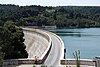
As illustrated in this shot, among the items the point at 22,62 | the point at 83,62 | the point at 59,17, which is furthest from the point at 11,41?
the point at 59,17

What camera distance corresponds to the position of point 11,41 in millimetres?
27641

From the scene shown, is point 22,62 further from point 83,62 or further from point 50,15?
point 50,15

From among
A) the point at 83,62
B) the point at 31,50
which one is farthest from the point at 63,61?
the point at 31,50

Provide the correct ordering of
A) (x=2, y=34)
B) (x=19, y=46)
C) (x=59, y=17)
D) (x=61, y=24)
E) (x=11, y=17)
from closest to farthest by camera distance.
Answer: (x=2, y=34), (x=19, y=46), (x=11, y=17), (x=61, y=24), (x=59, y=17)

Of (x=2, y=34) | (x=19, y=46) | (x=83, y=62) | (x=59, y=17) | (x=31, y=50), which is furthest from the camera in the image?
(x=59, y=17)

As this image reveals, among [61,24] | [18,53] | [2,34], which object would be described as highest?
[2,34]

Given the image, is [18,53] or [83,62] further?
[18,53]

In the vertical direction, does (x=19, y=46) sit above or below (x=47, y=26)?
above

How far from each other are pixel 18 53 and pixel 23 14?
163 metres

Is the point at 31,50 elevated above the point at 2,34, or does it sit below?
below

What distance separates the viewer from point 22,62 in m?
22.5

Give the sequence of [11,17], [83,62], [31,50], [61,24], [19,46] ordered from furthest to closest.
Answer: [61,24], [11,17], [31,50], [19,46], [83,62]

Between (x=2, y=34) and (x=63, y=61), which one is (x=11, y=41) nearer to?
(x=2, y=34)

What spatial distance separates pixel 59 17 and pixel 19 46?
169 m
